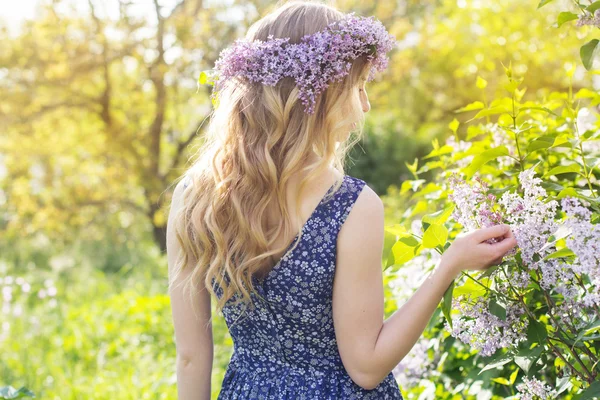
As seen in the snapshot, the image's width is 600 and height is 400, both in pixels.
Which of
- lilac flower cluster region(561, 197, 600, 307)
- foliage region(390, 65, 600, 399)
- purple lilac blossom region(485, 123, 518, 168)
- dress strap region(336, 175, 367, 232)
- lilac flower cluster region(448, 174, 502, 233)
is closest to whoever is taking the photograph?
lilac flower cluster region(561, 197, 600, 307)

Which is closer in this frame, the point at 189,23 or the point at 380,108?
the point at 189,23

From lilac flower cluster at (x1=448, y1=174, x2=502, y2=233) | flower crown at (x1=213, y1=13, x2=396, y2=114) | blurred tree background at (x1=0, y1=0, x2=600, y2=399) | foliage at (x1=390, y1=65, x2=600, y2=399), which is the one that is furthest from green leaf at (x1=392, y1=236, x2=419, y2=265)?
blurred tree background at (x1=0, y1=0, x2=600, y2=399)

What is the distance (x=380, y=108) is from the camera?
11.3m

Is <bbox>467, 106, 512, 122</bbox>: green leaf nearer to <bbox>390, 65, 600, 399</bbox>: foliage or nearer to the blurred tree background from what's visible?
<bbox>390, 65, 600, 399</bbox>: foliage

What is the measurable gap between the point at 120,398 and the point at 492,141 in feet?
8.28

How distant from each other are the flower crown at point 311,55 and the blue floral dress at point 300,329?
22cm

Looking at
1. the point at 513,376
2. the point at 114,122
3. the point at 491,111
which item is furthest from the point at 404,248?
the point at 114,122

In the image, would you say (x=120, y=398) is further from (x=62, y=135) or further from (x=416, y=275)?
(x=62, y=135)

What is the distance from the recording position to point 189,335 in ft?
5.05

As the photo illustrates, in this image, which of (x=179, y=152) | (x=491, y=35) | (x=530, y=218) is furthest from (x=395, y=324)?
(x=491, y=35)

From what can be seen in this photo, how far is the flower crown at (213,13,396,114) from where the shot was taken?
4.48ft

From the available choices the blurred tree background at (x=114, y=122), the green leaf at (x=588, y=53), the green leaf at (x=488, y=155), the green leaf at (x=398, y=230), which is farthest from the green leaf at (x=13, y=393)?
the blurred tree background at (x=114, y=122)

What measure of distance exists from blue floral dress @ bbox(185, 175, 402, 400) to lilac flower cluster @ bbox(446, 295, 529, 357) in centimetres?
28

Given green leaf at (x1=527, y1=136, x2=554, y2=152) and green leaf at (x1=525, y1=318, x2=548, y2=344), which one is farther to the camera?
green leaf at (x1=527, y1=136, x2=554, y2=152)
